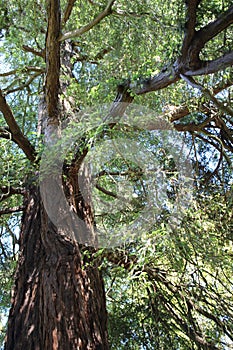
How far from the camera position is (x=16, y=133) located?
3057 millimetres

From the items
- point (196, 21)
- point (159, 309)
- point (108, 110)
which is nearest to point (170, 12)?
point (196, 21)

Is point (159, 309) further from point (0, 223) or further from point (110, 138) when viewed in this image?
point (0, 223)

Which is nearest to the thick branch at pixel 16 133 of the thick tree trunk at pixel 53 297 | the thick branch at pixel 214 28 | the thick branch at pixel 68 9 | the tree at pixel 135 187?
the tree at pixel 135 187

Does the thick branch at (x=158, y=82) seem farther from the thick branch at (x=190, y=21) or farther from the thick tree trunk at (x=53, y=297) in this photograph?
the thick tree trunk at (x=53, y=297)

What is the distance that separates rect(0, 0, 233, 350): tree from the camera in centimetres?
238

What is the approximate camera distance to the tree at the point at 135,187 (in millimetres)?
2383

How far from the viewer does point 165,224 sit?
8.10 ft

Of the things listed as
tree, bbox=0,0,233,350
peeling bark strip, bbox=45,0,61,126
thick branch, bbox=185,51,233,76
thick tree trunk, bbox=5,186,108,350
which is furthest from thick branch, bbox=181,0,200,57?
thick tree trunk, bbox=5,186,108,350

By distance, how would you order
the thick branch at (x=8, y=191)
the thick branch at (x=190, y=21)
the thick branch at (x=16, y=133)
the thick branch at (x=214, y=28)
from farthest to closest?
the thick branch at (x=8, y=191)
the thick branch at (x=16, y=133)
the thick branch at (x=190, y=21)
the thick branch at (x=214, y=28)

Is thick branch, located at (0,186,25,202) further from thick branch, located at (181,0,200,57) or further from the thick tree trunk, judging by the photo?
thick branch, located at (181,0,200,57)

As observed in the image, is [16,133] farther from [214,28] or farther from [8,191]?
[214,28]

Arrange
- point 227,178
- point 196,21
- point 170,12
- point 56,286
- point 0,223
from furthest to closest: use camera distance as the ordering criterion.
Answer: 1. point 0,223
2. point 227,178
3. point 170,12
4. point 56,286
5. point 196,21

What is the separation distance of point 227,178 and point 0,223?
255cm

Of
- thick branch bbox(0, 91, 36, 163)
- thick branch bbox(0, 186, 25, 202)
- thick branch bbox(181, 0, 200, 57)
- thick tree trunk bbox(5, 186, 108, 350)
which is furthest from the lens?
thick branch bbox(0, 186, 25, 202)
